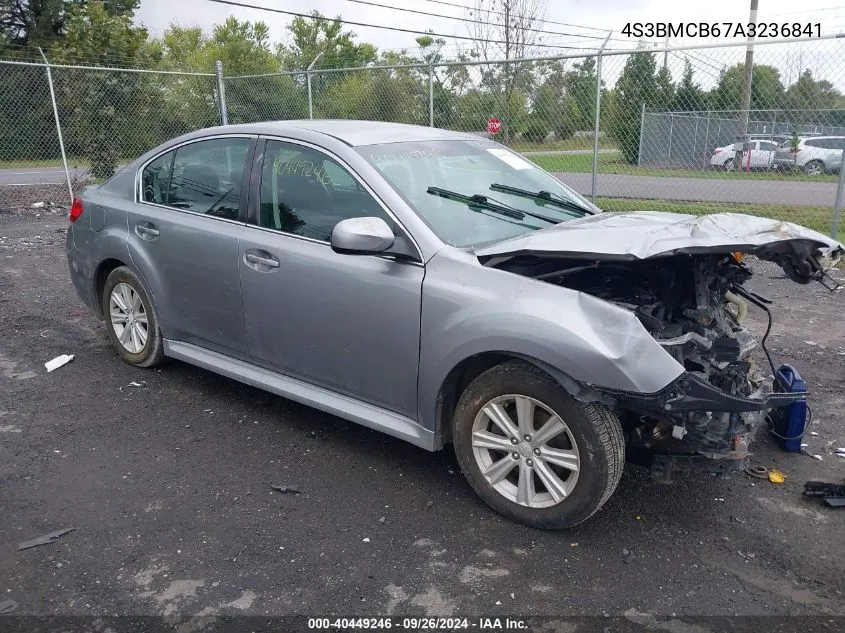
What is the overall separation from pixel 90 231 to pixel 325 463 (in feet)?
8.81

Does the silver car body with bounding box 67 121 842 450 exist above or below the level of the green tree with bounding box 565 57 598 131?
below

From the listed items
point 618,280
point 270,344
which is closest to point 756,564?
point 618,280

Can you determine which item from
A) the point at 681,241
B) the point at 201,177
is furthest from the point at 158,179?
the point at 681,241

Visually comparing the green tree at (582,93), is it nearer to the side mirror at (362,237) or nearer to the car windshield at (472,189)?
the car windshield at (472,189)

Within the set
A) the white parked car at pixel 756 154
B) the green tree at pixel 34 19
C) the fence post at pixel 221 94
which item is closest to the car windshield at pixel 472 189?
the white parked car at pixel 756 154

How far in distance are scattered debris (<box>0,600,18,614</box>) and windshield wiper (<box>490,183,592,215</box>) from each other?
3.00 m

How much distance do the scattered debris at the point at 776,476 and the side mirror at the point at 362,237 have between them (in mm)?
2325

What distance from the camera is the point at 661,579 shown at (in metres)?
2.93

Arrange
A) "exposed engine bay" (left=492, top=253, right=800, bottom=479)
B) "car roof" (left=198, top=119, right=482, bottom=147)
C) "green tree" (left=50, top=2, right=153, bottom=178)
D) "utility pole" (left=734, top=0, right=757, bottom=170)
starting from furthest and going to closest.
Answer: "green tree" (left=50, top=2, right=153, bottom=178) → "utility pole" (left=734, top=0, right=757, bottom=170) → "car roof" (left=198, top=119, right=482, bottom=147) → "exposed engine bay" (left=492, top=253, right=800, bottom=479)

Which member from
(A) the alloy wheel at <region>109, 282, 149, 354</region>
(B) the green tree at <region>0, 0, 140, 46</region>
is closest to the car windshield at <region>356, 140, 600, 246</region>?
(A) the alloy wheel at <region>109, 282, 149, 354</region>

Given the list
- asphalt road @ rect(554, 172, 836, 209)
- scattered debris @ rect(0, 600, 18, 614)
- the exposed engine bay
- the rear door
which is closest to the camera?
scattered debris @ rect(0, 600, 18, 614)

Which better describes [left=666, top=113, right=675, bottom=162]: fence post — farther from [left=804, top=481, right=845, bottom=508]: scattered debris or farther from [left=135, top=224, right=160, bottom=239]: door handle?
[left=135, top=224, right=160, bottom=239]: door handle

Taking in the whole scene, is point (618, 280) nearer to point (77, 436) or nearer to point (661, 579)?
point (661, 579)

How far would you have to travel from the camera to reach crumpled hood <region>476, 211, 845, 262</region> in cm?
299
